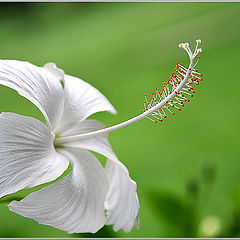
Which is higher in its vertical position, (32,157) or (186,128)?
(32,157)

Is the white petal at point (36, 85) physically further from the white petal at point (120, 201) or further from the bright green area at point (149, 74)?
the bright green area at point (149, 74)

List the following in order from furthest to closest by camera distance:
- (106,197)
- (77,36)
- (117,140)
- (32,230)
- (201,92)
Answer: (77,36) → (201,92) → (117,140) → (32,230) → (106,197)

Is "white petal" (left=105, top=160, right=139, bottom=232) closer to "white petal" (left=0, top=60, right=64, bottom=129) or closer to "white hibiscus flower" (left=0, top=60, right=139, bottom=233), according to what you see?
"white hibiscus flower" (left=0, top=60, right=139, bottom=233)

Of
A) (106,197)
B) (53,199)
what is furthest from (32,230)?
(53,199)

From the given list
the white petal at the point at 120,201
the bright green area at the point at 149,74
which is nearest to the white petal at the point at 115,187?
the white petal at the point at 120,201

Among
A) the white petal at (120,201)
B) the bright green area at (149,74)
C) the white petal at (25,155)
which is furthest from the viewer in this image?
the bright green area at (149,74)

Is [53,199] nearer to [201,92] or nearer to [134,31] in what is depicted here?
[201,92]
